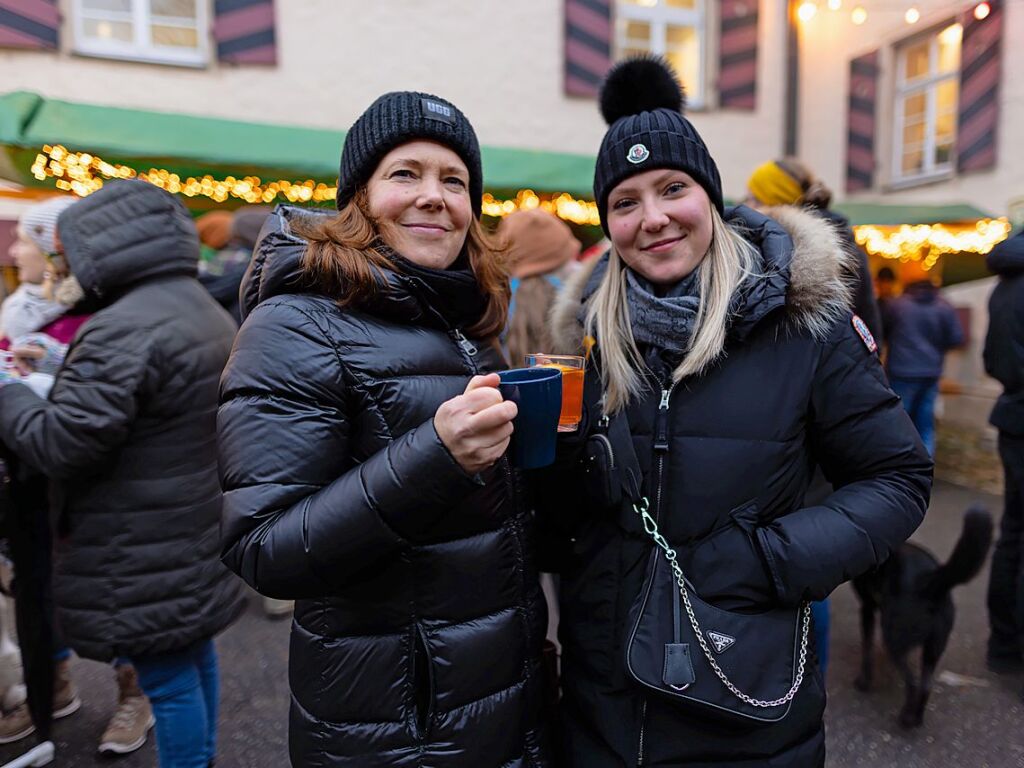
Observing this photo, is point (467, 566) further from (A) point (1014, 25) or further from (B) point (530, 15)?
(A) point (1014, 25)

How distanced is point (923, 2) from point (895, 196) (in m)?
2.36

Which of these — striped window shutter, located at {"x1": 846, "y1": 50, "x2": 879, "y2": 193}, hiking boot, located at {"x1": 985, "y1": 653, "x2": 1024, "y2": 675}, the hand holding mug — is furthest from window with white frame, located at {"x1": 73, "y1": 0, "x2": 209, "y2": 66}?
striped window shutter, located at {"x1": 846, "y1": 50, "x2": 879, "y2": 193}

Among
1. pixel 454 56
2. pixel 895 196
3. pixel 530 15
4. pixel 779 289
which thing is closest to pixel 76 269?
pixel 779 289

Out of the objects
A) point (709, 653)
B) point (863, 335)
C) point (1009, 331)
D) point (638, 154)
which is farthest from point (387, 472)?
point (1009, 331)

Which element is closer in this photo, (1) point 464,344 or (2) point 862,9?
(1) point 464,344

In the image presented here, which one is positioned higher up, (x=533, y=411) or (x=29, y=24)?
(x=29, y=24)

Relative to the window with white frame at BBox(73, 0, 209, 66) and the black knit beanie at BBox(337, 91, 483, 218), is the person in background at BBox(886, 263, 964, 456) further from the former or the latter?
the window with white frame at BBox(73, 0, 209, 66)

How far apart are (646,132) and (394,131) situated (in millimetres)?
552

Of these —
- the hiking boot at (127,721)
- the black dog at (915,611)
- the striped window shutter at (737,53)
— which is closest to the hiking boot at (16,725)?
the hiking boot at (127,721)

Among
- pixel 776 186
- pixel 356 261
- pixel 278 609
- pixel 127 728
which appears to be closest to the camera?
pixel 356 261

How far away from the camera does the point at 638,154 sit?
156cm

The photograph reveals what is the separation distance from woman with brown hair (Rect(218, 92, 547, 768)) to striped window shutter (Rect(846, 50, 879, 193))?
10.0m

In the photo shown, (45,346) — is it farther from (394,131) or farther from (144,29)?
(144,29)

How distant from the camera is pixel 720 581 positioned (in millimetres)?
1376
